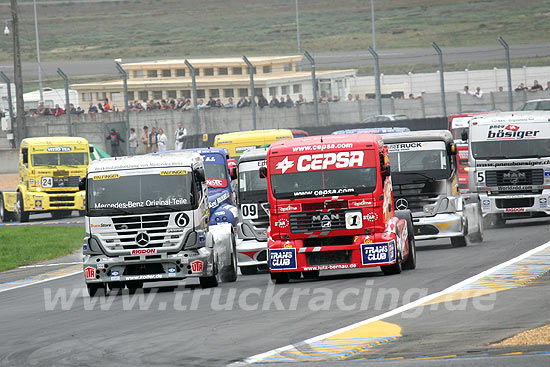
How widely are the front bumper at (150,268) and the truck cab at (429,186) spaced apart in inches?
223

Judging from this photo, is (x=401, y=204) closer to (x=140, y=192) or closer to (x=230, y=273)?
(x=230, y=273)

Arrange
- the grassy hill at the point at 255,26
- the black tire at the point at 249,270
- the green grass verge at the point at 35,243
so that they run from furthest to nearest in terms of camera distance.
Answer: the grassy hill at the point at 255,26 < the green grass verge at the point at 35,243 < the black tire at the point at 249,270

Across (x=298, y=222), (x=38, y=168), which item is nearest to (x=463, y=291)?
(x=298, y=222)

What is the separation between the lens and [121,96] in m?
69.8

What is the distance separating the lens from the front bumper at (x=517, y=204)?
2455 centimetres

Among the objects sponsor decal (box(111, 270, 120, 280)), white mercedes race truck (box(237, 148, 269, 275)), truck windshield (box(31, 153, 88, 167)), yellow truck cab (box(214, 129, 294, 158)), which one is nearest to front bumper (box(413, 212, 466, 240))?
white mercedes race truck (box(237, 148, 269, 275))

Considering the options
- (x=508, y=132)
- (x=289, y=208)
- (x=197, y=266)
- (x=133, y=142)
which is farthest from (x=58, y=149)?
(x=289, y=208)

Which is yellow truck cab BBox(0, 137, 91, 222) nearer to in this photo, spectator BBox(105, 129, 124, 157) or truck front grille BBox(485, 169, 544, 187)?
spectator BBox(105, 129, 124, 157)

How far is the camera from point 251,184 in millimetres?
19781

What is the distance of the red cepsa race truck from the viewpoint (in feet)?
53.9

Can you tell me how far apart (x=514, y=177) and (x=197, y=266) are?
10.6 m

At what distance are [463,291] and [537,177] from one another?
11.2 metres

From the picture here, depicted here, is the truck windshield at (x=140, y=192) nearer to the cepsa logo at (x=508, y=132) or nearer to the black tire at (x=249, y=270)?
the black tire at (x=249, y=270)

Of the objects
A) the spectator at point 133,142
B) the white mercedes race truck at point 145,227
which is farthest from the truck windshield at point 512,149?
the spectator at point 133,142
